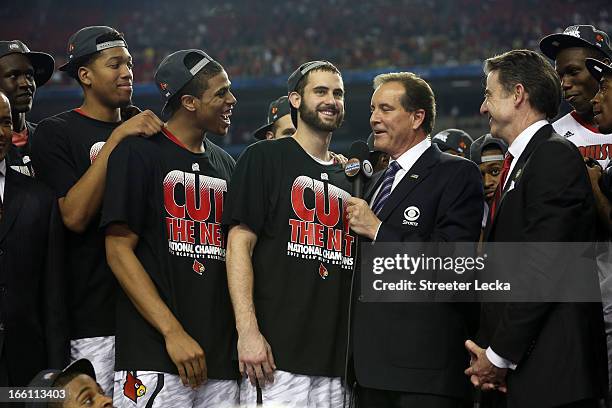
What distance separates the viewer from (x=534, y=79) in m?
3.37

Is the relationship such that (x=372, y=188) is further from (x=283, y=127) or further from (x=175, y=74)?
(x=283, y=127)

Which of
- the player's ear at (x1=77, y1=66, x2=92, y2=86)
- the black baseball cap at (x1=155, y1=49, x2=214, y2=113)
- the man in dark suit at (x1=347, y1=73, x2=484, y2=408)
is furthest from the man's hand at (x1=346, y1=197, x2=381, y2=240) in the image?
the player's ear at (x1=77, y1=66, x2=92, y2=86)

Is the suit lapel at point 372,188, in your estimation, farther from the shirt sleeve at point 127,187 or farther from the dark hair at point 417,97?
the shirt sleeve at point 127,187

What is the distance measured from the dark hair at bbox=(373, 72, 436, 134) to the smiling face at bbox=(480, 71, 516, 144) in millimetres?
328

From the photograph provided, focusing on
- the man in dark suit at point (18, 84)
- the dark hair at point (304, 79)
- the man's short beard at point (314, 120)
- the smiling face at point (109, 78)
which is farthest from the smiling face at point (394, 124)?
the man in dark suit at point (18, 84)

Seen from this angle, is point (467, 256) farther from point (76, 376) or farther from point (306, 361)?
point (76, 376)

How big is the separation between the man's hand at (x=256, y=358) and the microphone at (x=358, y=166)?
77 cm

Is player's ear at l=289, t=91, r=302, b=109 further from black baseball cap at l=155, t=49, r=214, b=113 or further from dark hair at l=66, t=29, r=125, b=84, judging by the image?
dark hair at l=66, t=29, r=125, b=84

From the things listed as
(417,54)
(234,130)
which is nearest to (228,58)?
(234,130)

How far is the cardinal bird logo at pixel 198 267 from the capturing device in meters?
3.72

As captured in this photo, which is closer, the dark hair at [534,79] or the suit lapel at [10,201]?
the dark hair at [534,79]

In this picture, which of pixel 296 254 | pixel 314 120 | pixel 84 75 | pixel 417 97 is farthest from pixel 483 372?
pixel 84 75

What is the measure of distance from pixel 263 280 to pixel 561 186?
1.37 m

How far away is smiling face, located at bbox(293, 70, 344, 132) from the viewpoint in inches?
153
